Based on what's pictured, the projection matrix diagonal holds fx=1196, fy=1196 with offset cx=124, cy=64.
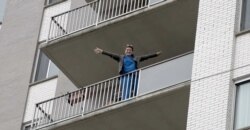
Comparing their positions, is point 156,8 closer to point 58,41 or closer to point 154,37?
point 154,37

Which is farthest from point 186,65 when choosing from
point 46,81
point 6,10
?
point 6,10

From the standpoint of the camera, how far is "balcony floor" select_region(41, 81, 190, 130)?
27.9 m

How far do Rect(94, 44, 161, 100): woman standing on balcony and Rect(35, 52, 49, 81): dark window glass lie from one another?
17.0 ft

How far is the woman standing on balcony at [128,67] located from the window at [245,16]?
8.32 ft

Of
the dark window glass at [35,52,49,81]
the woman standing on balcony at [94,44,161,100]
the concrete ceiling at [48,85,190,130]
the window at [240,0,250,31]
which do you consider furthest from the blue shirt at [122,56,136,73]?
the dark window glass at [35,52,49,81]

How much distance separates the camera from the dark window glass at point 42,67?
117 ft

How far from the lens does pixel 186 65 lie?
93.0ft

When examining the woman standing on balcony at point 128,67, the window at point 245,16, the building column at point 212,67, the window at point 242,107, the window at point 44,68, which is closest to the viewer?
the window at point 242,107

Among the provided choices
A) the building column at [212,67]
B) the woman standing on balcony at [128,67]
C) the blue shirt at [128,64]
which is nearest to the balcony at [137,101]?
the woman standing on balcony at [128,67]

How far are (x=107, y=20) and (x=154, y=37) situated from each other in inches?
58.8

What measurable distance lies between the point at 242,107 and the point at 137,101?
2.95 meters

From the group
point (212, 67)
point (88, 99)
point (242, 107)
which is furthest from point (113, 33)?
point (242, 107)

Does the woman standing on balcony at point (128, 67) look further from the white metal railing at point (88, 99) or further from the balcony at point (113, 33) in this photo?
the balcony at point (113, 33)

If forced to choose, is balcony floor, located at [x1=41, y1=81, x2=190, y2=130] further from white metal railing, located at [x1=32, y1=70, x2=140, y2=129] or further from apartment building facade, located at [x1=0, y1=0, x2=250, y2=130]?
white metal railing, located at [x1=32, y1=70, x2=140, y2=129]
